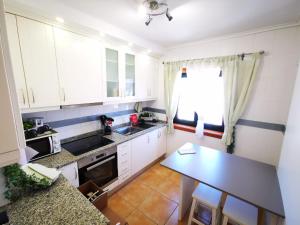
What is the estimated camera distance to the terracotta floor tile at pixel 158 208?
69.2 inches

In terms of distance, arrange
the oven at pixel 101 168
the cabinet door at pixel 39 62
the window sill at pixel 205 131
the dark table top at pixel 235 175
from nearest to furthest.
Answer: the dark table top at pixel 235 175 → the cabinet door at pixel 39 62 → the oven at pixel 101 168 → the window sill at pixel 205 131

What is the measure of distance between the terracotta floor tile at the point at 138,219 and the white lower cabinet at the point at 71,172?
783 mm

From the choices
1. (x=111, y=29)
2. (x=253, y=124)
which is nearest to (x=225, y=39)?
(x=253, y=124)

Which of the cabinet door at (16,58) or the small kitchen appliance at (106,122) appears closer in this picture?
the cabinet door at (16,58)

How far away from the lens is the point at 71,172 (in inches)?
58.9

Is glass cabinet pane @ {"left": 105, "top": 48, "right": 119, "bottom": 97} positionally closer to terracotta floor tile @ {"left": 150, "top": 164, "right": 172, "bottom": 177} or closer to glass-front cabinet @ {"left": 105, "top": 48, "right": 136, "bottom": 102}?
glass-front cabinet @ {"left": 105, "top": 48, "right": 136, "bottom": 102}

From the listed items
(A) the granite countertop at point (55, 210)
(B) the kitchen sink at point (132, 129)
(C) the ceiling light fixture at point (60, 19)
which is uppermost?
(C) the ceiling light fixture at point (60, 19)

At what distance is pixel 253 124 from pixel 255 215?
126cm

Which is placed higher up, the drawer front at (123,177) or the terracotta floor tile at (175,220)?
the drawer front at (123,177)

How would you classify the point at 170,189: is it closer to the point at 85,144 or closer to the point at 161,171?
the point at 161,171

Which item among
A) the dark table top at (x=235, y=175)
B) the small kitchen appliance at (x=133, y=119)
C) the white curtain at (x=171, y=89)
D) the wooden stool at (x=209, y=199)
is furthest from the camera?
the small kitchen appliance at (x=133, y=119)

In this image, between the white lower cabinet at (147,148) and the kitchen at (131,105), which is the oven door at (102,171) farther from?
the white lower cabinet at (147,148)

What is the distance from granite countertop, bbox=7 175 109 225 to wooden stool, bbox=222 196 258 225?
113 centimetres

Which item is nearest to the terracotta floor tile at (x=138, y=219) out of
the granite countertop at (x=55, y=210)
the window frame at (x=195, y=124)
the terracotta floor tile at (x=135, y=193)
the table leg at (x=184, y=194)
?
the terracotta floor tile at (x=135, y=193)
